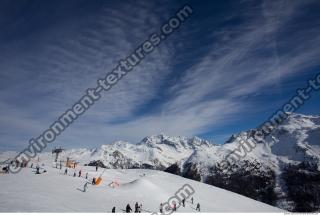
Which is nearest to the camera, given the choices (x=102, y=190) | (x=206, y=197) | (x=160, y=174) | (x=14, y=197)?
(x=14, y=197)

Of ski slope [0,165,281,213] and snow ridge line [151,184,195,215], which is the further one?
snow ridge line [151,184,195,215]

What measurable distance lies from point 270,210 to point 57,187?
160ft

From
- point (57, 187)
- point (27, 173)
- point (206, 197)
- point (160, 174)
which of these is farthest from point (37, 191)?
point (160, 174)

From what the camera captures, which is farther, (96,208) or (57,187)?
(57,187)

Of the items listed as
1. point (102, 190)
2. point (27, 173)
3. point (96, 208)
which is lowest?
point (96, 208)

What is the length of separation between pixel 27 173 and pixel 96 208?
76.4 feet

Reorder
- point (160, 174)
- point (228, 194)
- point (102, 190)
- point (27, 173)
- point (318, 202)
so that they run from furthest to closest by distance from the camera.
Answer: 1. point (318, 202)
2. point (160, 174)
3. point (228, 194)
4. point (27, 173)
5. point (102, 190)

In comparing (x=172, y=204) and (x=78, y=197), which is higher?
(x=78, y=197)

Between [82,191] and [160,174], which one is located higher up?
[160,174]

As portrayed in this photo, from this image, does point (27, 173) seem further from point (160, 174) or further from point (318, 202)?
point (318, 202)

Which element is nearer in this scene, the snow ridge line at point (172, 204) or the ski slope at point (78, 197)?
the ski slope at point (78, 197)

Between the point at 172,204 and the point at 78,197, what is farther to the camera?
the point at 172,204

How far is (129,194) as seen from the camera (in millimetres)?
47531

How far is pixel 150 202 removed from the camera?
152 feet
